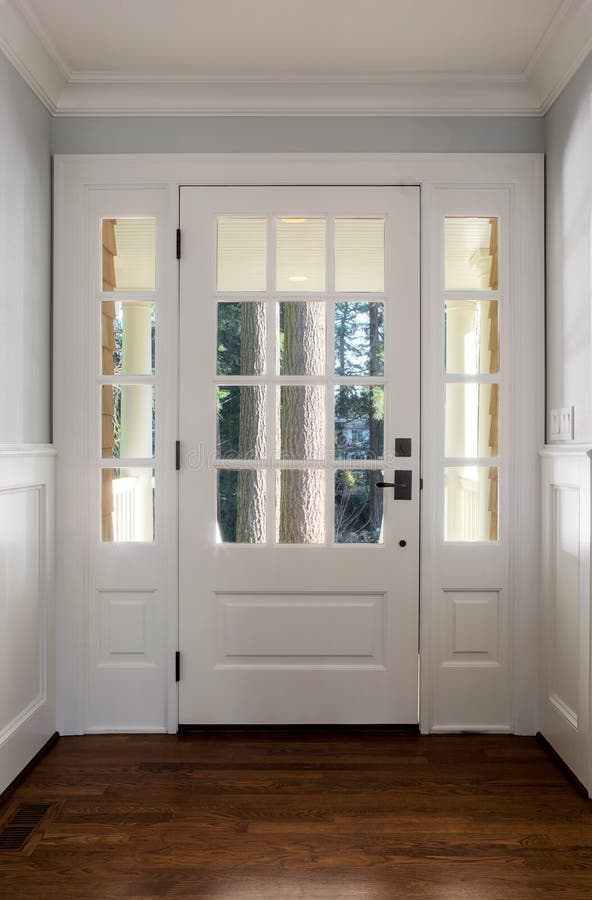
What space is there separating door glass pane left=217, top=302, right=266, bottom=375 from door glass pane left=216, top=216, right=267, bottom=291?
0.28 ft

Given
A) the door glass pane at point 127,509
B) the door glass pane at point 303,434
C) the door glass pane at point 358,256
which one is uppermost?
the door glass pane at point 358,256

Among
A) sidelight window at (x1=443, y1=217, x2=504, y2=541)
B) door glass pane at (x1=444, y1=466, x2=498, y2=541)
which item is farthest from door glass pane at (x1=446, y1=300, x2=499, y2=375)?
door glass pane at (x1=444, y1=466, x2=498, y2=541)

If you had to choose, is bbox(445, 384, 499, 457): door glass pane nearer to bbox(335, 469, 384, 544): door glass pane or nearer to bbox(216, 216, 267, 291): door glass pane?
bbox(335, 469, 384, 544): door glass pane

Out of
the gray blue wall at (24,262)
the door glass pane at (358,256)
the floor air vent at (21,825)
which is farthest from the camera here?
the door glass pane at (358,256)

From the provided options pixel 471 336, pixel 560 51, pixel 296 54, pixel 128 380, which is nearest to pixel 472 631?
pixel 471 336

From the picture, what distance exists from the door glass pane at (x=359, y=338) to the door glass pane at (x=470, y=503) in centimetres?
54

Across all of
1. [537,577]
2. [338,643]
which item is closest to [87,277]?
[338,643]

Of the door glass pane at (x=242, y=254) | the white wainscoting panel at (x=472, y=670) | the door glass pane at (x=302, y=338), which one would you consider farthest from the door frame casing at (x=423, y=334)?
the door glass pane at (x=302, y=338)

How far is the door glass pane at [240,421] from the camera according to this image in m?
2.92

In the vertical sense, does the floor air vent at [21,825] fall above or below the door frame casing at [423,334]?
below

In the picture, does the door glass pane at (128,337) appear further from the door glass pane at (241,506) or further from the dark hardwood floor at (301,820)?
the dark hardwood floor at (301,820)

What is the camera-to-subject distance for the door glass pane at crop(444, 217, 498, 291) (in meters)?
2.91

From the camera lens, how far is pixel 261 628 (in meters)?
2.93

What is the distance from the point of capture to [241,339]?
2.92 meters
